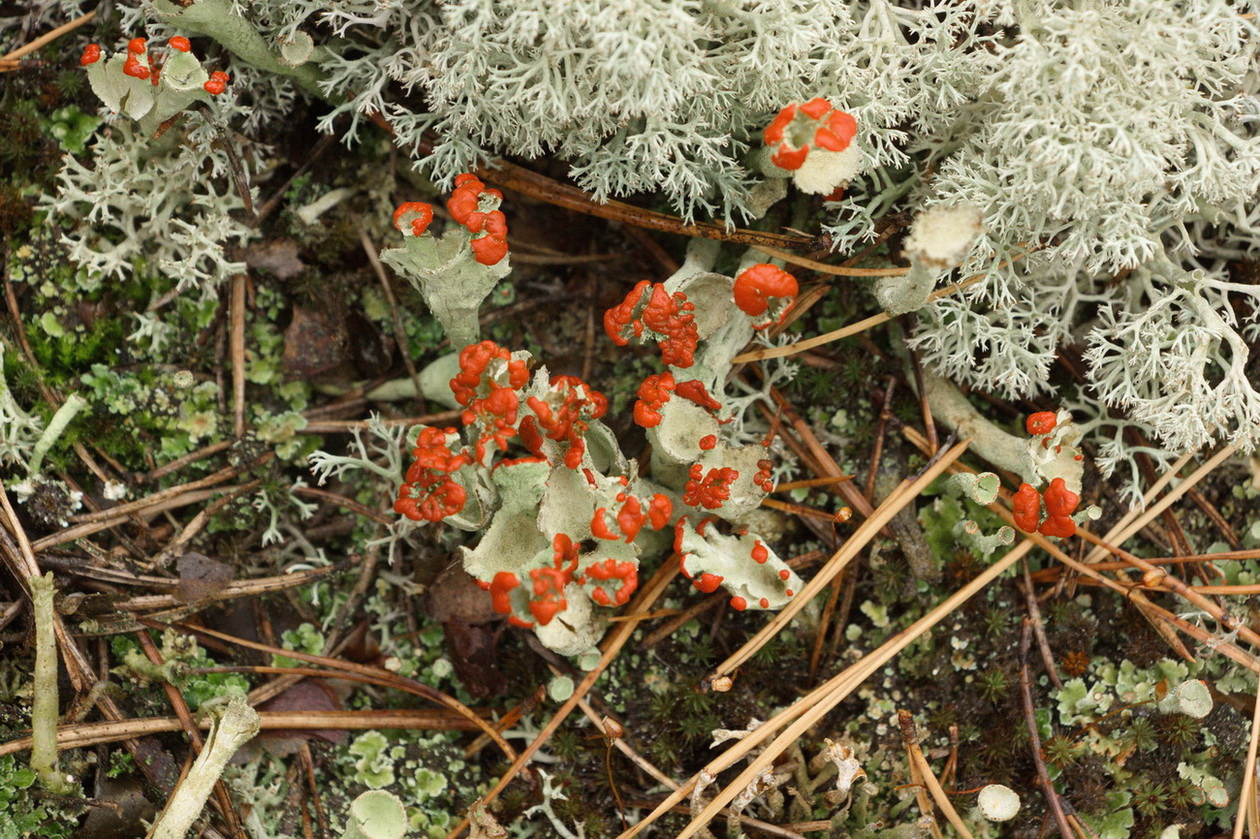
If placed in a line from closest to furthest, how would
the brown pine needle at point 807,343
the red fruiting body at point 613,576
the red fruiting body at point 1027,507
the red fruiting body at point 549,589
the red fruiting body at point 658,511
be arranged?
the red fruiting body at point 549,589 < the red fruiting body at point 613,576 < the red fruiting body at point 658,511 < the red fruiting body at point 1027,507 < the brown pine needle at point 807,343

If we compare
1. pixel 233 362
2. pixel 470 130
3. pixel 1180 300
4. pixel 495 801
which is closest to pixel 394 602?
pixel 495 801

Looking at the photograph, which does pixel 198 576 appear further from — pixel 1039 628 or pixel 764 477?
pixel 1039 628

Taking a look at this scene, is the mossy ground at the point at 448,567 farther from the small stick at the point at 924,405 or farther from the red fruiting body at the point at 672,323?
the red fruiting body at the point at 672,323

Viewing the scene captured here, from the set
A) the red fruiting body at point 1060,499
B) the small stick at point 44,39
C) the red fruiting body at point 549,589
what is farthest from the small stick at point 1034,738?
the small stick at point 44,39

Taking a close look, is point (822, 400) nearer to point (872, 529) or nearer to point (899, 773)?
point (872, 529)

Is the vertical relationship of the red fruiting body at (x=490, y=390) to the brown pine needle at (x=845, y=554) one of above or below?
above
